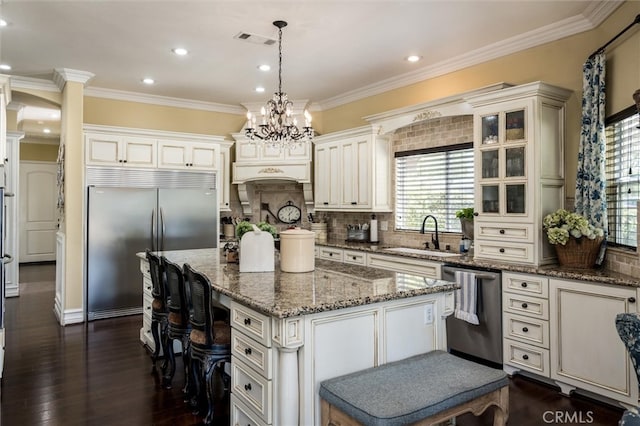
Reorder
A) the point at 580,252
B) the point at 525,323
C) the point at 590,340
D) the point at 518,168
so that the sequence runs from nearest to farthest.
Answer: the point at 590,340 → the point at 580,252 → the point at 525,323 → the point at 518,168

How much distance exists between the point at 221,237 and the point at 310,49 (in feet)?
10.9

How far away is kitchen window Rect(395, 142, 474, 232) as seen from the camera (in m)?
4.67

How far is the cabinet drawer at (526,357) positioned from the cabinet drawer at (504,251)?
0.66 meters

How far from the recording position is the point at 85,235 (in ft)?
17.0

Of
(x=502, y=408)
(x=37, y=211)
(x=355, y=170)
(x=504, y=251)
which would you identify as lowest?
(x=502, y=408)

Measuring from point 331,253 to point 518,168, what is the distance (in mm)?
2611

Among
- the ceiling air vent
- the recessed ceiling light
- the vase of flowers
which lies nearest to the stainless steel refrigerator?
the recessed ceiling light

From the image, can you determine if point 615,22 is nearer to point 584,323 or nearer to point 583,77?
point 583,77

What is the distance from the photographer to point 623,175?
3154mm

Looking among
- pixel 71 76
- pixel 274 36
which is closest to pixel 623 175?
pixel 274 36

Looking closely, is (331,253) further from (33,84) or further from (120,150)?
(33,84)

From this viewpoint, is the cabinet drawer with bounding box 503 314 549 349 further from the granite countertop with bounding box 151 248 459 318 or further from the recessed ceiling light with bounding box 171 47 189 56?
the recessed ceiling light with bounding box 171 47 189 56

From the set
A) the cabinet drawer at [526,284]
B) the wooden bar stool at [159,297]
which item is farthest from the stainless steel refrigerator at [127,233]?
the cabinet drawer at [526,284]

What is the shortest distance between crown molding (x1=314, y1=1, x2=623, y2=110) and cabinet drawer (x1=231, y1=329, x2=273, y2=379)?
11.1 ft
